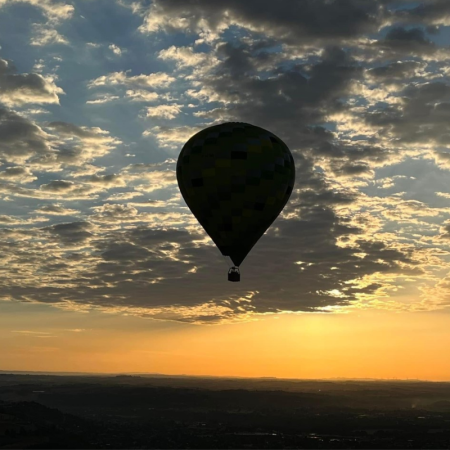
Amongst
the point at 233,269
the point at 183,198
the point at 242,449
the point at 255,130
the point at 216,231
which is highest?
the point at 255,130

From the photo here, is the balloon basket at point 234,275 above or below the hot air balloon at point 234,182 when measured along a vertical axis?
below

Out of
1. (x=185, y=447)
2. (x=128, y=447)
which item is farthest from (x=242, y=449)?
(x=128, y=447)

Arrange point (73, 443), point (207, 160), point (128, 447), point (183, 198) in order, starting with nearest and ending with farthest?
point (207, 160) → point (183, 198) → point (73, 443) → point (128, 447)

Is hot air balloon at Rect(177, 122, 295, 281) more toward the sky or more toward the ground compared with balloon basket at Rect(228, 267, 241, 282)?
more toward the sky

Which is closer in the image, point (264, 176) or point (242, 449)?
point (264, 176)

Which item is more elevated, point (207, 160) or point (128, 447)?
point (207, 160)

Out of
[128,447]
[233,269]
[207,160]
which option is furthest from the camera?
[128,447]

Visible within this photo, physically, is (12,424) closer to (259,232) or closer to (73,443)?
(73,443)
